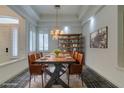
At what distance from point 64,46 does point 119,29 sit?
6223 mm

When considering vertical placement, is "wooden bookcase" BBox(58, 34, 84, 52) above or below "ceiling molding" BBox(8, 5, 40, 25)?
below

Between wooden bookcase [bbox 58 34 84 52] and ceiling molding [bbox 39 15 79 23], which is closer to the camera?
wooden bookcase [bbox 58 34 84 52]

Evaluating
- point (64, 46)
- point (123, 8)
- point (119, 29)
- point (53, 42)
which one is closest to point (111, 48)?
point (119, 29)

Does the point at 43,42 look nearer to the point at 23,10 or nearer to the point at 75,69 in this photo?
the point at 23,10

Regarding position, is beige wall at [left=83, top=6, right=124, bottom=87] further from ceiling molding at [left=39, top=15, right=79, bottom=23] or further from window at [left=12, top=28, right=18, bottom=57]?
ceiling molding at [left=39, top=15, right=79, bottom=23]

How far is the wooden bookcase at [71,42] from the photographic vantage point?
10.6m

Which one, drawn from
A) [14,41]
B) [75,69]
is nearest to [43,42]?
[14,41]

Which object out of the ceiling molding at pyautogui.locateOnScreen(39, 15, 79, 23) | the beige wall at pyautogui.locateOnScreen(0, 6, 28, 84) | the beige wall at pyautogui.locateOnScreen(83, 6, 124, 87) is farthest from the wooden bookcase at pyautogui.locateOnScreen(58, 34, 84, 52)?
the beige wall at pyautogui.locateOnScreen(83, 6, 124, 87)

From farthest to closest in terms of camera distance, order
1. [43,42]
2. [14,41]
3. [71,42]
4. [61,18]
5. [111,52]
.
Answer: [43,42]
[61,18]
[71,42]
[14,41]
[111,52]

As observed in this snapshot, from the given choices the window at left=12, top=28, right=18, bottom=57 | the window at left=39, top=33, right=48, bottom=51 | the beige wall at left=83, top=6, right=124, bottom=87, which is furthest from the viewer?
the window at left=39, top=33, right=48, bottom=51

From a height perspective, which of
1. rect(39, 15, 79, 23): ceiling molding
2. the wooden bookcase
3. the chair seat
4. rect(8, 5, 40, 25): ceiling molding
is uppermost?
rect(39, 15, 79, 23): ceiling molding

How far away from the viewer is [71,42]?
1062 cm

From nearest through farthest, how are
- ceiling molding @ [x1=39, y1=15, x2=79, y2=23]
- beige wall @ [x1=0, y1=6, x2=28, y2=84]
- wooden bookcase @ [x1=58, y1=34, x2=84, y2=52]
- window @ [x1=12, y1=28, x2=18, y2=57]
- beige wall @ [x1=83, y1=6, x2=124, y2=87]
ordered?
beige wall @ [x1=83, y1=6, x2=124, y2=87]
beige wall @ [x1=0, y1=6, x2=28, y2=84]
window @ [x1=12, y1=28, x2=18, y2=57]
wooden bookcase @ [x1=58, y1=34, x2=84, y2=52]
ceiling molding @ [x1=39, y1=15, x2=79, y2=23]

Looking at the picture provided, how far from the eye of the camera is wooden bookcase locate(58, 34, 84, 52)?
10569 mm
